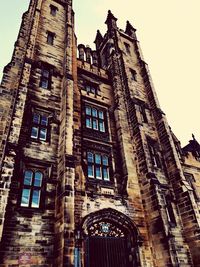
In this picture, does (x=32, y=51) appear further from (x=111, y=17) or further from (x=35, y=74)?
(x=111, y=17)

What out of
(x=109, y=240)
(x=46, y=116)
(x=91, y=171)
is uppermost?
(x=46, y=116)

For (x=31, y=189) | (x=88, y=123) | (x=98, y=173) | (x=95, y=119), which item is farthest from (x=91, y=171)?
(x=95, y=119)

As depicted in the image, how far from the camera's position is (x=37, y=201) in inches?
350

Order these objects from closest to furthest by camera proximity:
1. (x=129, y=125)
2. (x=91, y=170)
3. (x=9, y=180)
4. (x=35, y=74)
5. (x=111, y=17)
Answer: (x=9, y=180) → (x=91, y=170) → (x=35, y=74) → (x=129, y=125) → (x=111, y=17)

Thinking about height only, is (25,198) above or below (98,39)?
below

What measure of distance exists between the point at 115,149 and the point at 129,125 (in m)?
2.37

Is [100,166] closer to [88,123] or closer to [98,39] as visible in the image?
[88,123]

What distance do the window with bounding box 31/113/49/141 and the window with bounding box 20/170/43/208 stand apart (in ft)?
6.48

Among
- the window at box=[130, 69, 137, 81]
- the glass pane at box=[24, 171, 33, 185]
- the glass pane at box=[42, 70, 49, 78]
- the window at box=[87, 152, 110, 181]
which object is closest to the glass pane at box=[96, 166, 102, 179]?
the window at box=[87, 152, 110, 181]

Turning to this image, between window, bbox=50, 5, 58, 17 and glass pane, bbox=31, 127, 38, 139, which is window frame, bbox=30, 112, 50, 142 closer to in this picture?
glass pane, bbox=31, 127, 38, 139

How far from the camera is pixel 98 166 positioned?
1195 cm

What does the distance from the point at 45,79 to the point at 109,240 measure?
31.8 feet

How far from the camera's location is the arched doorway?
912cm

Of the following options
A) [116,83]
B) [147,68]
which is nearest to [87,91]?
[116,83]
